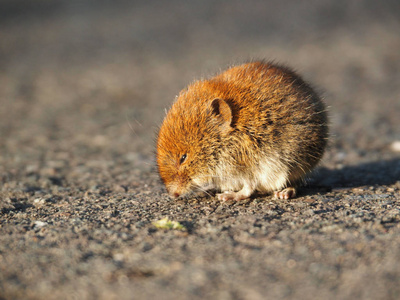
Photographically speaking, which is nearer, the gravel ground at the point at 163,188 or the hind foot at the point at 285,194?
the gravel ground at the point at 163,188

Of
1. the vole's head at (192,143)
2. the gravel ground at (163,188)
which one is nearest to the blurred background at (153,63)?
the gravel ground at (163,188)

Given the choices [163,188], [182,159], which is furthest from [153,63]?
[182,159]

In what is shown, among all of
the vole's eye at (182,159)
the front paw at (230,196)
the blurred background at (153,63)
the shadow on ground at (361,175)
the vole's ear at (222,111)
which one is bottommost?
the front paw at (230,196)

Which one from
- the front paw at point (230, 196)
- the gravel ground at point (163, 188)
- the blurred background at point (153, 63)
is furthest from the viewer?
the blurred background at point (153, 63)

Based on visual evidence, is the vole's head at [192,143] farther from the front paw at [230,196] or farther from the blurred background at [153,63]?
the blurred background at [153,63]

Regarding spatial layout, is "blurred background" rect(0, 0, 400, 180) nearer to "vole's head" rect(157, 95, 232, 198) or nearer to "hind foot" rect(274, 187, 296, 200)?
"vole's head" rect(157, 95, 232, 198)

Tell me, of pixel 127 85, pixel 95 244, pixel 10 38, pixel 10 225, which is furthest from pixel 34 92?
pixel 95 244

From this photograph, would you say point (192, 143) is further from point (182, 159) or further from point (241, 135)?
point (241, 135)
